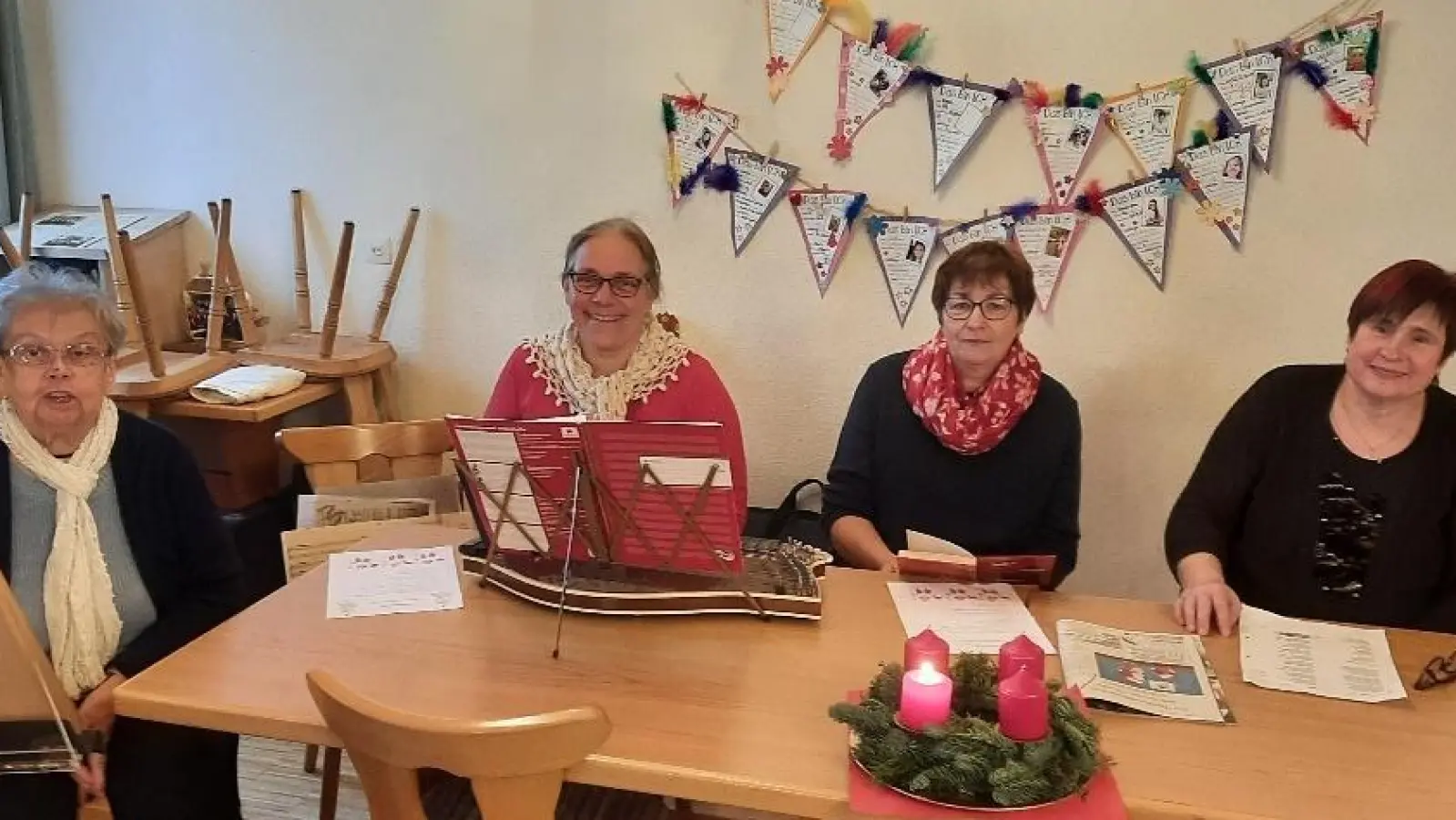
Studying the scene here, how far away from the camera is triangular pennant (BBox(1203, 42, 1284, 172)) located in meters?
2.52

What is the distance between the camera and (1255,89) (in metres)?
2.54

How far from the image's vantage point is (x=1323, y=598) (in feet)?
6.42

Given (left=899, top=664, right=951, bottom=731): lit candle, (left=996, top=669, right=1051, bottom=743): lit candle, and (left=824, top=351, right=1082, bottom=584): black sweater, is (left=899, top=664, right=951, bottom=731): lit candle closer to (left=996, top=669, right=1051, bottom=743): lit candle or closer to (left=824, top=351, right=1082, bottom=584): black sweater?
(left=996, top=669, right=1051, bottom=743): lit candle

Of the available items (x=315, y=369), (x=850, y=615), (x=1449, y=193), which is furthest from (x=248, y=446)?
(x=1449, y=193)

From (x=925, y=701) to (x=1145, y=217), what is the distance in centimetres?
172

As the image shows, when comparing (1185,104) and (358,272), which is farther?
(358,272)

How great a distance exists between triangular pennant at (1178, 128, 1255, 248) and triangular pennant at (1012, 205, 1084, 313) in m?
0.25

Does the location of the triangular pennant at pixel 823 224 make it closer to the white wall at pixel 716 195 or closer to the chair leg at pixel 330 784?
the white wall at pixel 716 195

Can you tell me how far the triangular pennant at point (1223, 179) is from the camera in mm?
2570

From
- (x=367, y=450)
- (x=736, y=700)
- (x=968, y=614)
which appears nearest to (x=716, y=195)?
(x=367, y=450)

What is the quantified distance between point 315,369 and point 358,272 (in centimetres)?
36

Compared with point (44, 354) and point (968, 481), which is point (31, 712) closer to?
point (44, 354)

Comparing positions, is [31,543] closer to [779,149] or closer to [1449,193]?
[779,149]

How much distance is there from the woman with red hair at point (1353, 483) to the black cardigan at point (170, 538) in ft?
4.94
